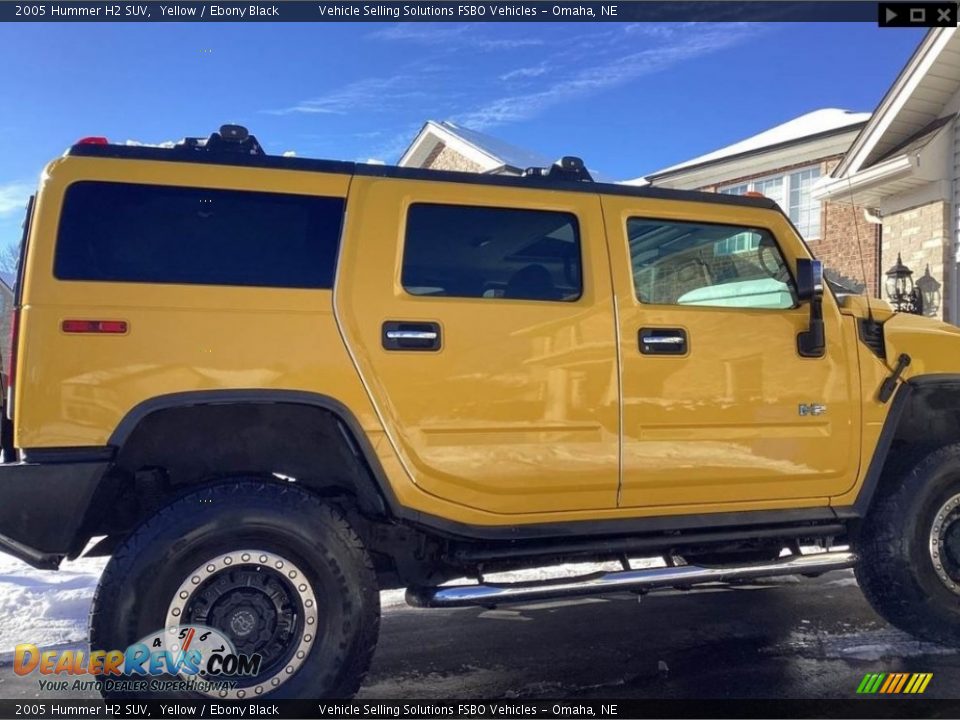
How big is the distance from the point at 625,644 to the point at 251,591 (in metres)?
2.13

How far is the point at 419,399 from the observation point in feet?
10.4

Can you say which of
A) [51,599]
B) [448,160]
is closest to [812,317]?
[51,599]

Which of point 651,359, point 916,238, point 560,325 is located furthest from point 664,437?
point 916,238

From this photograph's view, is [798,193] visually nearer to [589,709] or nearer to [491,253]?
[491,253]

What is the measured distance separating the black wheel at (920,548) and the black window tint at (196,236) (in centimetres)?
301

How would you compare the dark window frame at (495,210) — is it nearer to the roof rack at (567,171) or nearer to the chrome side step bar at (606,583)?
the roof rack at (567,171)

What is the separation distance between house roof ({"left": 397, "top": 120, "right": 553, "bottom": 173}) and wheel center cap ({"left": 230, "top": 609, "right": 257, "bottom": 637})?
1473 cm

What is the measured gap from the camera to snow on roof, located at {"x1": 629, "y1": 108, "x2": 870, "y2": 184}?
1446 cm

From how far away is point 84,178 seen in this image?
304 cm

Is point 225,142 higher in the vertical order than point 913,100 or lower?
lower

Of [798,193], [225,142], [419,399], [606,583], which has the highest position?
[798,193]

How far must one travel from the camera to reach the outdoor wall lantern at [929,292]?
10.3 meters

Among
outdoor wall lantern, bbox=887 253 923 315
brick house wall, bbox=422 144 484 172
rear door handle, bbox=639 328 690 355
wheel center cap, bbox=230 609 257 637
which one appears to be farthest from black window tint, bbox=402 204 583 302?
brick house wall, bbox=422 144 484 172

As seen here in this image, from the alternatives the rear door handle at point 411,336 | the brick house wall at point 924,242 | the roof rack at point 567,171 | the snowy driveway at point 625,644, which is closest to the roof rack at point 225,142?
the rear door handle at point 411,336
